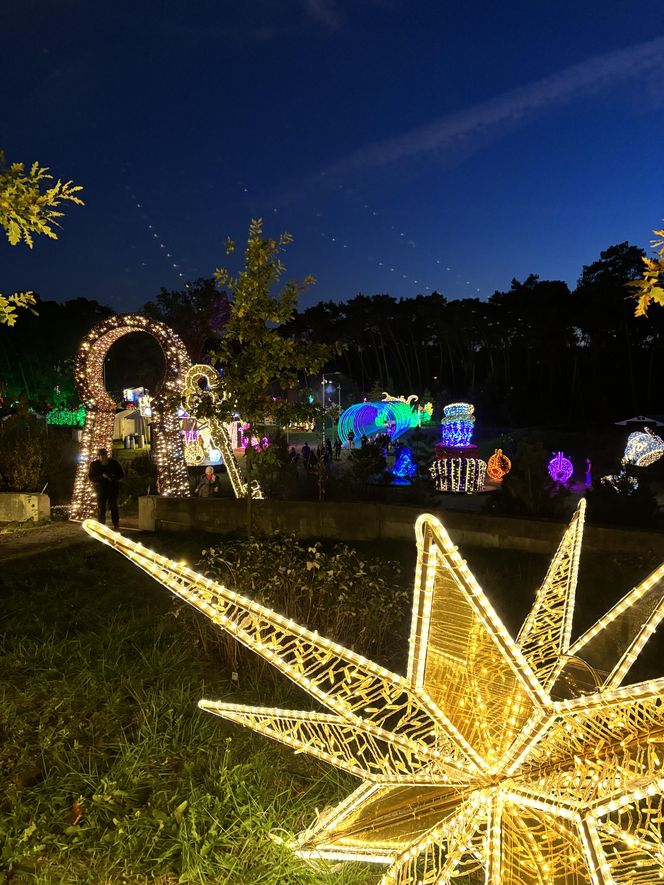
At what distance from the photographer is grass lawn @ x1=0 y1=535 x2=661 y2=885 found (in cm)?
279

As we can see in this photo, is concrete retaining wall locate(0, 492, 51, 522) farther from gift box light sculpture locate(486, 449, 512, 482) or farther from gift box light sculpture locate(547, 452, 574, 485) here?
gift box light sculpture locate(547, 452, 574, 485)

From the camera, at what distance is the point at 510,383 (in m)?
43.4

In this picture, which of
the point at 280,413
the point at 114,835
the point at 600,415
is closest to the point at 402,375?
the point at 600,415

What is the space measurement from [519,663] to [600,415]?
34470mm

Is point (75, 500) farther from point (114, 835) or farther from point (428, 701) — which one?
point (428, 701)

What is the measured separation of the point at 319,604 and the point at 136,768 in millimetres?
2042

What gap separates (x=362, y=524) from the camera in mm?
8906

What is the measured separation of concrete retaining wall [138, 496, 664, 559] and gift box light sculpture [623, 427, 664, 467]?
998cm

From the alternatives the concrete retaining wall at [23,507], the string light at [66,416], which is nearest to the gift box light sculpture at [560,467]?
the concrete retaining wall at [23,507]

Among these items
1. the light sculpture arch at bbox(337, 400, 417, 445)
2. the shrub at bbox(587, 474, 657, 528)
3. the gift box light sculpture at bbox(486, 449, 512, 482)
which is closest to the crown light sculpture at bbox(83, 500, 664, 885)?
the shrub at bbox(587, 474, 657, 528)

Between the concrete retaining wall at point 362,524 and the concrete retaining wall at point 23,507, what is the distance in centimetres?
202

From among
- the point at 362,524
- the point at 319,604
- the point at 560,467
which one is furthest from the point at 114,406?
the point at 560,467

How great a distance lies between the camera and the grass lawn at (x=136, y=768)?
110 inches

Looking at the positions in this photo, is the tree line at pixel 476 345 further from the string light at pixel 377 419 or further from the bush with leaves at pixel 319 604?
the bush with leaves at pixel 319 604
